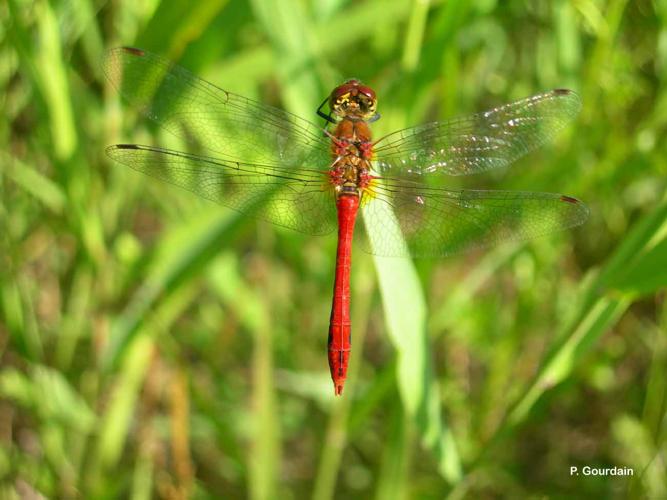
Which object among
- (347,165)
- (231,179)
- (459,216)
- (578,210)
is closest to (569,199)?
(578,210)

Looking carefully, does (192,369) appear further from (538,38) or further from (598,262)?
(538,38)

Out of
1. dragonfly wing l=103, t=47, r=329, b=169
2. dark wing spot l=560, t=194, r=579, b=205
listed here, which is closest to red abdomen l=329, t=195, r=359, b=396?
dragonfly wing l=103, t=47, r=329, b=169

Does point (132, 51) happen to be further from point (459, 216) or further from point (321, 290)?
point (321, 290)

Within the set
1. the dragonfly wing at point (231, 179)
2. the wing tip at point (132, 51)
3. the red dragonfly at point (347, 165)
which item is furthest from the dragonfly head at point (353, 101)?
the wing tip at point (132, 51)

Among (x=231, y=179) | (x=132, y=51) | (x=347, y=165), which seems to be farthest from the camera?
(x=347, y=165)

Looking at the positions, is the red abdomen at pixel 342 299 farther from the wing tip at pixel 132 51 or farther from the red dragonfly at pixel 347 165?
the wing tip at pixel 132 51

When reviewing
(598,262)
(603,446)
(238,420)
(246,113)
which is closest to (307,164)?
(246,113)
